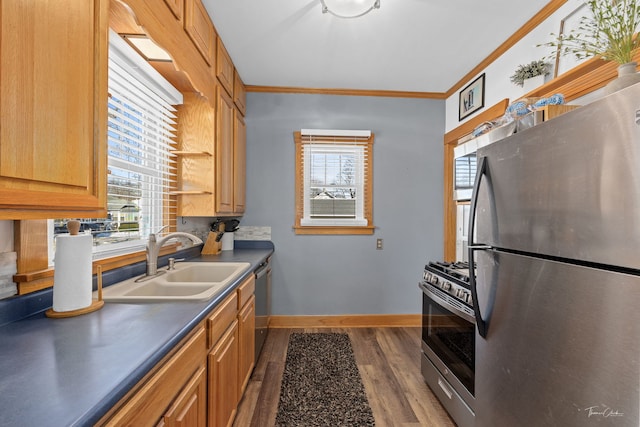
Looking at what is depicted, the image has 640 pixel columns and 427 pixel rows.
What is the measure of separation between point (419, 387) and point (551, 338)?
1.45 metres

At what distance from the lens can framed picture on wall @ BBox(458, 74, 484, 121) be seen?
8.37ft

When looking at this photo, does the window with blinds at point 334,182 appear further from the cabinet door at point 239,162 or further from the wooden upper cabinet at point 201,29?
the wooden upper cabinet at point 201,29

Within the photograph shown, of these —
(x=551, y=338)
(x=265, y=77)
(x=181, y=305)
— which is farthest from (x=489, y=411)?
(x=265, y=77)

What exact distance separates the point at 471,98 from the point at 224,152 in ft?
7.67

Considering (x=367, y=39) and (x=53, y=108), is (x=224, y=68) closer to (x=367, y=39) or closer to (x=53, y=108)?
(x=367, y=39)

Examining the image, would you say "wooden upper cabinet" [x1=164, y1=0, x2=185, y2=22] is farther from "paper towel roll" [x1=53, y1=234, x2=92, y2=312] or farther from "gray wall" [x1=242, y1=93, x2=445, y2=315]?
"gray wall" [x1=242, y1=93, x2=445, y2=315]

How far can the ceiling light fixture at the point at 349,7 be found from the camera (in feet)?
5.87

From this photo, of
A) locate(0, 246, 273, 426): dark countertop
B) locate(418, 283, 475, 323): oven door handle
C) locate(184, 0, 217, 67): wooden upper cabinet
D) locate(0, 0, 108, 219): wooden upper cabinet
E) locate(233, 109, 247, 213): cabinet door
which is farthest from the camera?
locate(233, 109, 247, 213): cabinet door

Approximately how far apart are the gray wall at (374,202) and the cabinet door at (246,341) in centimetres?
101

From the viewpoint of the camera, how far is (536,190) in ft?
3.16

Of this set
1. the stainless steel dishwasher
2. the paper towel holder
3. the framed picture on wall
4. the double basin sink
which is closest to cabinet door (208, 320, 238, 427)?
the double basin sink

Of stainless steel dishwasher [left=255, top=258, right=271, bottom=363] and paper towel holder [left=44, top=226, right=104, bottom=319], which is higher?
paper towel holder [left=44, top=226, right=104, bottom=319]

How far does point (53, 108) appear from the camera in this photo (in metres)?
0.76

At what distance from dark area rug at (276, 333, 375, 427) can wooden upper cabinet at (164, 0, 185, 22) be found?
7.86 ft
